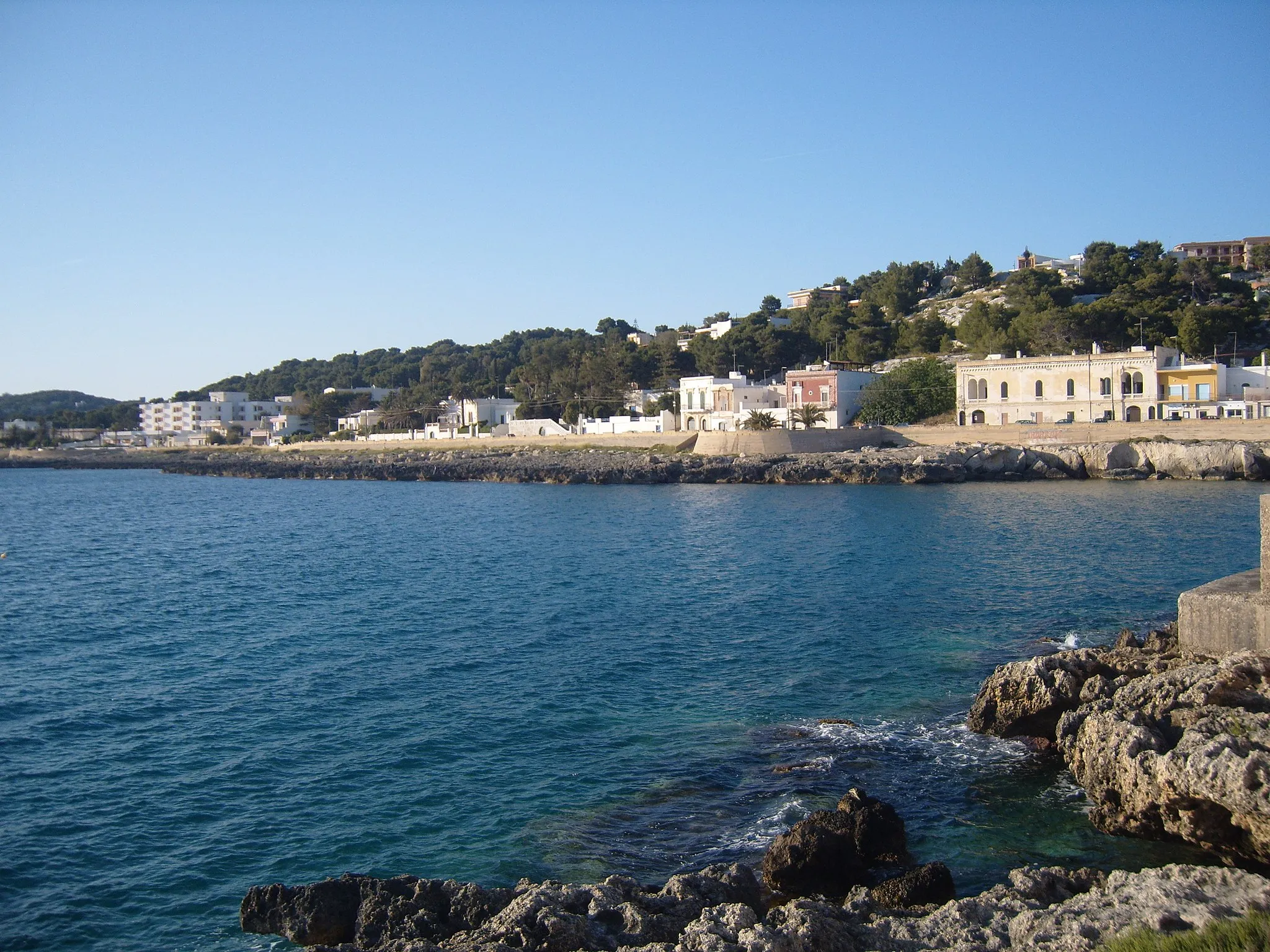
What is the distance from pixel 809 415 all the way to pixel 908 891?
59.6m

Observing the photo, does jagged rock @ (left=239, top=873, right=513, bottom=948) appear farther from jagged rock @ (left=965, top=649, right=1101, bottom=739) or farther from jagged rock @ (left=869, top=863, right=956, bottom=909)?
jagged rock @ (left=965, top=649, right=1101, bottom=739)

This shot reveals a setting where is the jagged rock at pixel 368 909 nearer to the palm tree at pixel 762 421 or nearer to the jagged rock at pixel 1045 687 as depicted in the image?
the jagged rock at pixel 1045 687

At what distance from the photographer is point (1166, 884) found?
274 inches

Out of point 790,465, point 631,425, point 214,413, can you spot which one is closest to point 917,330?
point 631,425

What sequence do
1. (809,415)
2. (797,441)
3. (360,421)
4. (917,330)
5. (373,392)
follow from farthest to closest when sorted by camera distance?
Result: (373,392)
(360,421)
(917,330)
(809,415)
(797,441)

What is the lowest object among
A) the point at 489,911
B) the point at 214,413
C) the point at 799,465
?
the point at 489,911

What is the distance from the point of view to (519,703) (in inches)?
575

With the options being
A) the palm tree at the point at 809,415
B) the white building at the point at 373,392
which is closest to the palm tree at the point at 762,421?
the palm tree at the point at 809,415

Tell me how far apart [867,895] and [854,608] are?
13065 millimetres

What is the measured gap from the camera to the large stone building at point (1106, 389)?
57.6 m

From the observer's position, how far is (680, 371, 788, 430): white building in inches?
2840

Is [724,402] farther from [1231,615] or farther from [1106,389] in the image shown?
[1231,615]

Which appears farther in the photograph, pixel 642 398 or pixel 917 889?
pixel 642 398

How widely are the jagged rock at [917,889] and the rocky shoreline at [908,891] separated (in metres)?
0.02
